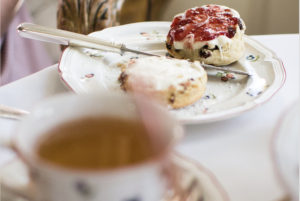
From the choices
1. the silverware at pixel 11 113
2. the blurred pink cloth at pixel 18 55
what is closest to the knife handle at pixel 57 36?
the silverware at pixel 11 113

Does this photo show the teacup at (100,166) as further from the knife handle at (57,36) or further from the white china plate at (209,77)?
the knife handle at (57,36)

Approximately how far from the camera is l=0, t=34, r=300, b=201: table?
54 centimetres

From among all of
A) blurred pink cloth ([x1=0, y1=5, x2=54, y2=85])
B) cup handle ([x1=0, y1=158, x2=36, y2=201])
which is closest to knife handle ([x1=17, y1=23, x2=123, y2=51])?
cup handle ([x1=0, y1=158, x2=36, y2=201])

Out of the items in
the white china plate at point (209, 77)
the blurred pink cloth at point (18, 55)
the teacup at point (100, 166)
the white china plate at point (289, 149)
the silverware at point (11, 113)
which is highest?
the teacup at point (100, 166)

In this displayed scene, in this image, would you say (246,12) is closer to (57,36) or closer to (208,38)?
(208,38)

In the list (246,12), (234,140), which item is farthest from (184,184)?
(246,12)

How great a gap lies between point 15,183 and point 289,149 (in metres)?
0.30

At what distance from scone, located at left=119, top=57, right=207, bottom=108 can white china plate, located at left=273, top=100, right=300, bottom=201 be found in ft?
0.83

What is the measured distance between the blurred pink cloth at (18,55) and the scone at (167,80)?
2.80 ft

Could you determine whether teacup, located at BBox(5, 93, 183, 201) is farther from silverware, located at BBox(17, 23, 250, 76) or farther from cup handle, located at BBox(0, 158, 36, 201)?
silverware, located at BBox(17, 23, 250, 76)

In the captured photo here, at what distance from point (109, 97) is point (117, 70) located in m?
0.45

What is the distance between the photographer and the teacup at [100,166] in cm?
34

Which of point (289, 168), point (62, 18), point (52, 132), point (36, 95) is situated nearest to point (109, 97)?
point (52, 132)

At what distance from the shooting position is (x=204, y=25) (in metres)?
0.90
